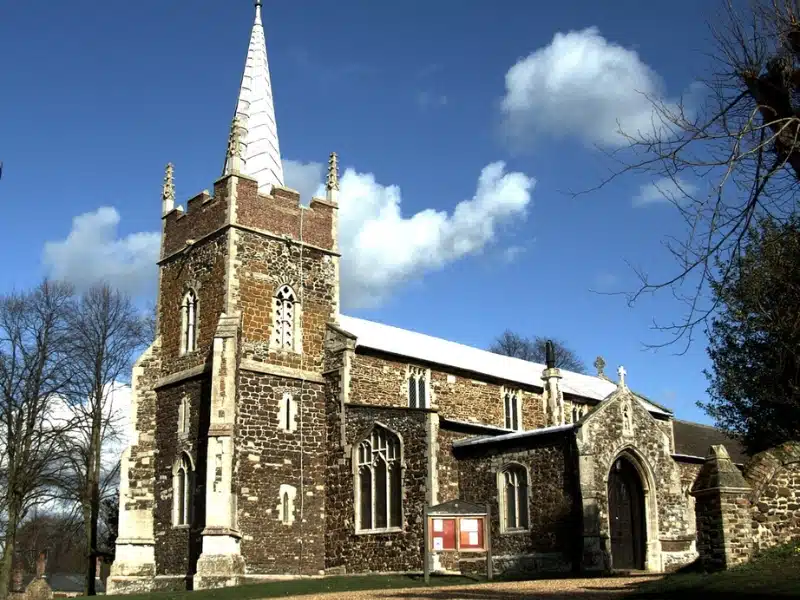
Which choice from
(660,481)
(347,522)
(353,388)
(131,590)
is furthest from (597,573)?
(131,590)

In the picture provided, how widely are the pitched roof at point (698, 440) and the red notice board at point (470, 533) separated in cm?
2084

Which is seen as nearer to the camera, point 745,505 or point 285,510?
point 745,505

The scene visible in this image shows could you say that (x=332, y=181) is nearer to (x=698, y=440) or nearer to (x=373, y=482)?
(x=373, y=482)

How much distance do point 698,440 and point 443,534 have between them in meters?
25.4

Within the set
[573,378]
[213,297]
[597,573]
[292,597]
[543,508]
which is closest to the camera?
[292,597]

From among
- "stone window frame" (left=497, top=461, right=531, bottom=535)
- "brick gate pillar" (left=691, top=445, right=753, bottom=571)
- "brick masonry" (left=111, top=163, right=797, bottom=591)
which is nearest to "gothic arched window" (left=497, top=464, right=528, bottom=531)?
"stone window frame" (left=497, top=461, right=531, bottom=535)

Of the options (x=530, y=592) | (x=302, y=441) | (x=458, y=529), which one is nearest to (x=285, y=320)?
(x=302, y=441)

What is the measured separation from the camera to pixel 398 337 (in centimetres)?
3431

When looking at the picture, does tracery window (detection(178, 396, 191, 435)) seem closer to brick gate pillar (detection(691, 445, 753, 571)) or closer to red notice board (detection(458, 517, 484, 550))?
red notice board (detection(458, 517, 484, 550))

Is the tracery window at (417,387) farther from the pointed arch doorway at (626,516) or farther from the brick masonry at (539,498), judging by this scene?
the pointed arch doorway at (626,516)

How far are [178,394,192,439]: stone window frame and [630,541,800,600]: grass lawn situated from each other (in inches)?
638

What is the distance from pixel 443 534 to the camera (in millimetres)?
24062

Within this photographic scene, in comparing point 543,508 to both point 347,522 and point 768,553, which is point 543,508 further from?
point 768,553

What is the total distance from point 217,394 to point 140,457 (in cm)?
482
